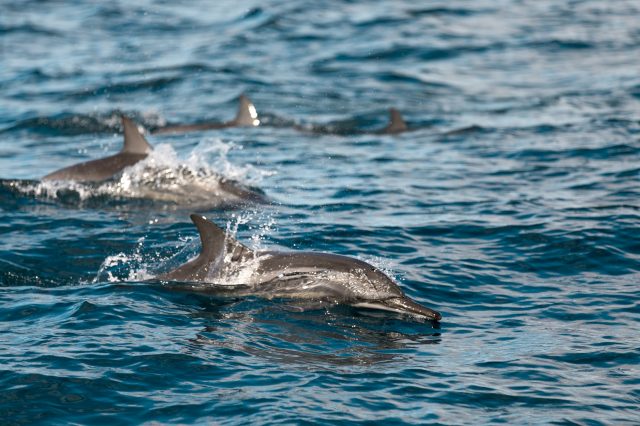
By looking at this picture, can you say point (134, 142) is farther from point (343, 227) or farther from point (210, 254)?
point (210, 254)

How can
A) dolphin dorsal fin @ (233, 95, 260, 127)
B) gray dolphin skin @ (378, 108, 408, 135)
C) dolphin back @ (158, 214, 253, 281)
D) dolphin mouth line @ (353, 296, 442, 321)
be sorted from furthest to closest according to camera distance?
dolphin dorsal fin @ (233, 95, 260, 127) → gray dolphin skin @ (378, 108, 408, 135) → dolphin back @ (158, 214, 253, 281) → dolphin mouth line @ (353, 296, 442, 321)

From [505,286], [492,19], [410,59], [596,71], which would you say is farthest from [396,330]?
[492,19]

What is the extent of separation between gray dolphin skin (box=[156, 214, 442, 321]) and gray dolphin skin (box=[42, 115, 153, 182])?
573cm

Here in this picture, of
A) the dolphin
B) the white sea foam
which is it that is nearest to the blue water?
the white sea foam

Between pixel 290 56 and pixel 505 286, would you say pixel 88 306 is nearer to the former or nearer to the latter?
pixel 505 286

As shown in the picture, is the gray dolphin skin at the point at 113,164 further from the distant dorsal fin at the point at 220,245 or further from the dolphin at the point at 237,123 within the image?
the distant dorsal fin at the point at 220,245

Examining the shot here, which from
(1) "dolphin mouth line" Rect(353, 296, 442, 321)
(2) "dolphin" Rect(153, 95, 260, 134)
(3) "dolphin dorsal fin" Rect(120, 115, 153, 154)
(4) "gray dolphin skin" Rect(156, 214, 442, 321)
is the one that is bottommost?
(1) "dolphin mouth line" Rect(353, 296, 442, 321)

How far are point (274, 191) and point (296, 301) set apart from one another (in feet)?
19.7

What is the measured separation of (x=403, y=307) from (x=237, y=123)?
38.7ft

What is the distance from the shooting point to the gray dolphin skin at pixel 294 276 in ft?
38.2

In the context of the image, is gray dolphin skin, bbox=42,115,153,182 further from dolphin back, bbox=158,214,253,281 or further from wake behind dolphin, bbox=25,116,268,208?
dolphin back, bbox=158,214,253,281

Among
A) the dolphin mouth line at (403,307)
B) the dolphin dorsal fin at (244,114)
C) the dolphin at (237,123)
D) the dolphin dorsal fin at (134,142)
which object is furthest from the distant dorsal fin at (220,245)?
the dolphin dorsal fin at (244,114)

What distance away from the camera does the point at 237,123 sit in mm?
22750

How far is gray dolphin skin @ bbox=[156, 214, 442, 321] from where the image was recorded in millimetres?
11641
